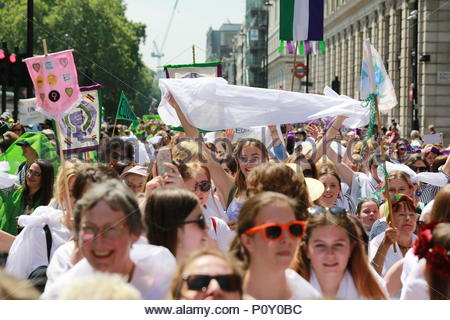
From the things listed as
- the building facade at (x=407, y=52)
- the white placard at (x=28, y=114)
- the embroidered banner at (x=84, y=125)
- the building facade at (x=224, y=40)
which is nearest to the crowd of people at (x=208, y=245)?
the embroidered banner at (x=84, y=125)

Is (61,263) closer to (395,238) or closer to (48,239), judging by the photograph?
(48,239)

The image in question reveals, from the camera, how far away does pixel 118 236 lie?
3.32 metres

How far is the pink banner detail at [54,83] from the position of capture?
7.43m

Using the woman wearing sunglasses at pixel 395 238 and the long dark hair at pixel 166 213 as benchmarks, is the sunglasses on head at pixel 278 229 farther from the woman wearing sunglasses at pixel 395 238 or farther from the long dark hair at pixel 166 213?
the woman wearing sunglasses at pixel 395 238

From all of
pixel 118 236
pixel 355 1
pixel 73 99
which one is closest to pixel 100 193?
pixel 118 236

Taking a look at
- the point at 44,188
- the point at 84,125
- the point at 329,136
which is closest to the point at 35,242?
the point at 44,188

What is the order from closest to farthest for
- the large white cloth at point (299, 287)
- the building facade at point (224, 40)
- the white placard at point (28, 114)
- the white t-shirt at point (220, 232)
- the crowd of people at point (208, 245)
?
the crowd of people at point (208, 245) → the large white cloth at point (299, 287) → the white t-shirt at point (220, 232) → the white placard at point (28, 114) → the building facade at point (224, 40)

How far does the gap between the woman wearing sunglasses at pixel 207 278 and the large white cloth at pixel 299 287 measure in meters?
0.40

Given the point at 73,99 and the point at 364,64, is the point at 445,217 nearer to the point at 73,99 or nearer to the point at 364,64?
the point at 364,64

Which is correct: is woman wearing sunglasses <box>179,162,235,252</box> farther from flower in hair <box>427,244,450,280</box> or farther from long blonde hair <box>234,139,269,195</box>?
flower in hair <box>427,244,450,280</box>

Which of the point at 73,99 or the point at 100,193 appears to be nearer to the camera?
the point at 100,193

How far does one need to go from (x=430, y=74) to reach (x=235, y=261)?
115ft

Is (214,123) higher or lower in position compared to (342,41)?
lower

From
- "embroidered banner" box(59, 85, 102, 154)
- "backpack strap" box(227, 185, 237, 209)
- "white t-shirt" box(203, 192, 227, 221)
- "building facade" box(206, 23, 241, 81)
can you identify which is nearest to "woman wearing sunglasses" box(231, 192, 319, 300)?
"white t-shirt" box(203, 192, 227, 221)
